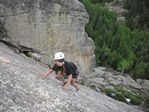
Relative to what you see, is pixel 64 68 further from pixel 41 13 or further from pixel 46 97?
pixel 41 13

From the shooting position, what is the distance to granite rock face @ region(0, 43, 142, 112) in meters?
14.5

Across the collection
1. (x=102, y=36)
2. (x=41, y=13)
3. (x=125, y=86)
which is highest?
(x=41, y=13)

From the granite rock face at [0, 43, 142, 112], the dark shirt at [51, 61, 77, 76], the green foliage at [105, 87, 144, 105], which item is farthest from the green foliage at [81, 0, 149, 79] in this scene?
the dark shirt at [51, 61, 77, 76]

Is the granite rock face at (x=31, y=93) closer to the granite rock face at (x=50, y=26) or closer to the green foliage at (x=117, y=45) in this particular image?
the granite rock face at (x=50, y=26)

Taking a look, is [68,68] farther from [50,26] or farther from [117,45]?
[117,45]

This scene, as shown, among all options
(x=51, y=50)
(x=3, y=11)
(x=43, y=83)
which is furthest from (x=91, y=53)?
(x=43, y=83)

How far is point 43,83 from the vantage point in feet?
56.3

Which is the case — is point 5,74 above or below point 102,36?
above

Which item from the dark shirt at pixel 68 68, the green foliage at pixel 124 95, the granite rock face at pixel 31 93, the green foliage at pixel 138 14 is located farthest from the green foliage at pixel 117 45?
the dark shirt at pixel 68 68

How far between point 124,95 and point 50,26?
12.5m

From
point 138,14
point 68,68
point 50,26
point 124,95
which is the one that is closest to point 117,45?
point 124,95

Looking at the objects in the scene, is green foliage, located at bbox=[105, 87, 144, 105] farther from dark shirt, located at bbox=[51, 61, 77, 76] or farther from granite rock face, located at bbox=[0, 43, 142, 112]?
dark shirt, located at bbox=[51, 61, 77, 76]

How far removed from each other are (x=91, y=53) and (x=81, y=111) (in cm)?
1116

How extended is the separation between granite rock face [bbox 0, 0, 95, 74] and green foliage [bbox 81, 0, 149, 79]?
16.9 m
